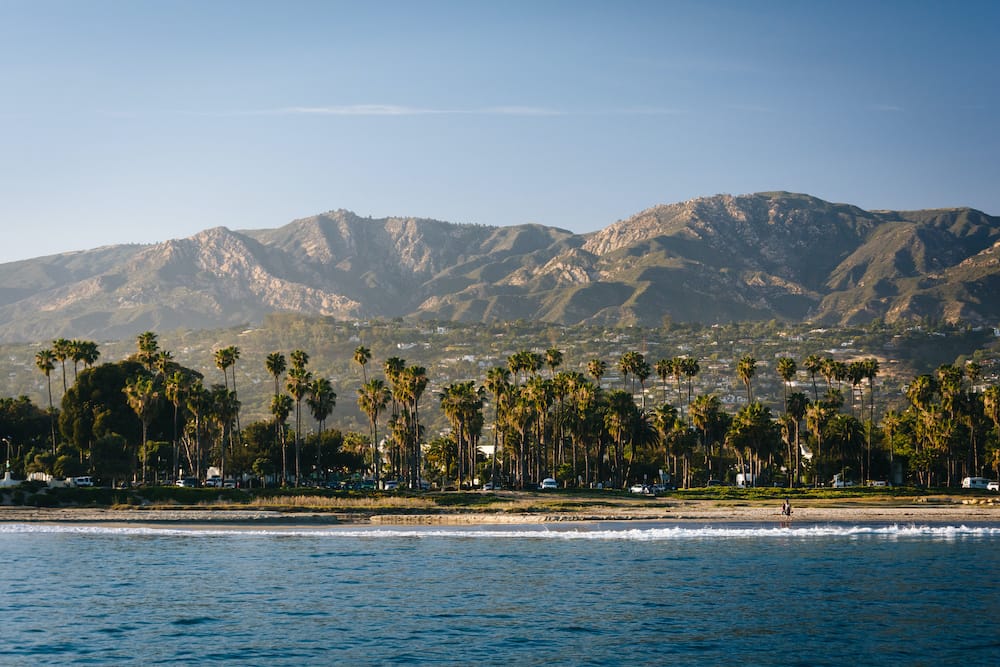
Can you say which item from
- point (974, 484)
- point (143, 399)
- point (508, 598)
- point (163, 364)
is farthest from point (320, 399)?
point (508, 598)

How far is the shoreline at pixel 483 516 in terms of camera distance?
93.7 metres

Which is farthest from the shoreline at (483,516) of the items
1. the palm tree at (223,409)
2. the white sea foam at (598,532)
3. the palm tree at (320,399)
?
the palm tree at (320,399)

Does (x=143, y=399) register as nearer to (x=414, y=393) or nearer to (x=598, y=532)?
(x=414, y=393)

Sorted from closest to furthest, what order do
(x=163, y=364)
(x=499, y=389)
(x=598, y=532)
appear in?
(x=598, y=532)
(x=499, y=389)
(x=163, y=364)

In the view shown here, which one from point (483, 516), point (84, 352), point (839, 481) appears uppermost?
point (84, 352)

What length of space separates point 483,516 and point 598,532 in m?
17.4

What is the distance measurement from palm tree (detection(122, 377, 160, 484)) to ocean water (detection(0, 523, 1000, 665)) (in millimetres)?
46205

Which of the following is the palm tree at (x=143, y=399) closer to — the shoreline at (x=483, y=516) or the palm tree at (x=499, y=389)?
the shoreline at (x=483, y=516)

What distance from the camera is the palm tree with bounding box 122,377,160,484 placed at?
423 feet

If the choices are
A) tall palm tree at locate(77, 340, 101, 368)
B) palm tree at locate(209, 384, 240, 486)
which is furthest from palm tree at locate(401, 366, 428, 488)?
tall palm tree at locate(77, 340, 101, 368)

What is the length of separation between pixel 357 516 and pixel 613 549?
3246cm

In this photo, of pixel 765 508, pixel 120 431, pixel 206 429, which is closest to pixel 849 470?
pixel 765 508

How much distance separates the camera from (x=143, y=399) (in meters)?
129

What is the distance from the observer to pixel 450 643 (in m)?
42.3
